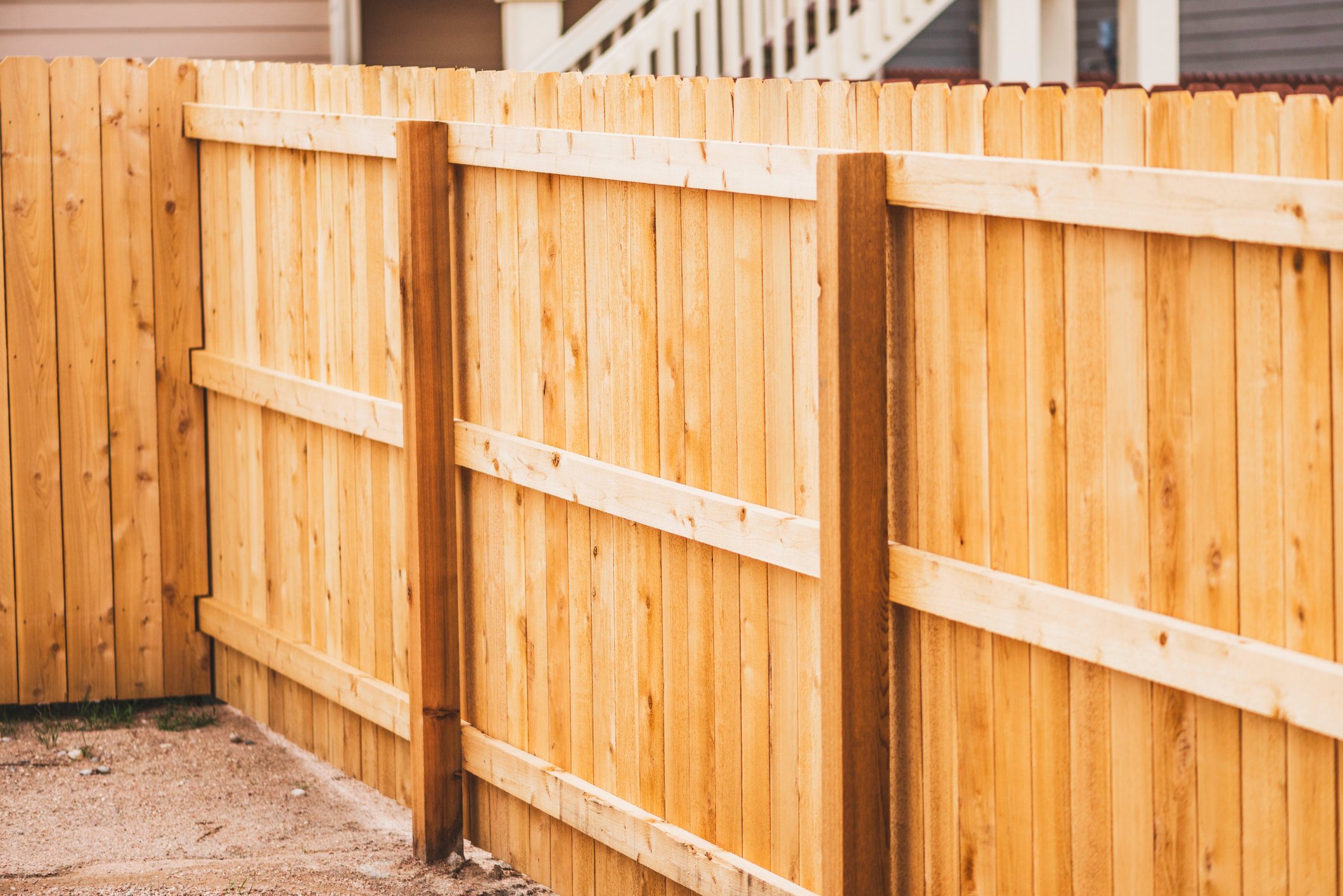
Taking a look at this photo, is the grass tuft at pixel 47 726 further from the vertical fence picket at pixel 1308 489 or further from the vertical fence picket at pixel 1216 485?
the vertical fence picket at pixel 1308 489

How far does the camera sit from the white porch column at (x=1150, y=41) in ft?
34.4

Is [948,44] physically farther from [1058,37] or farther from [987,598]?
[987,598]

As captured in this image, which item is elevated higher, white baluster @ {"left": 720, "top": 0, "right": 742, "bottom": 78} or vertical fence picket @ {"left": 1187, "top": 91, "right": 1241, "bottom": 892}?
white baluster @ {"left": 720, "top": 0, "right": 742, "bottom": 78}

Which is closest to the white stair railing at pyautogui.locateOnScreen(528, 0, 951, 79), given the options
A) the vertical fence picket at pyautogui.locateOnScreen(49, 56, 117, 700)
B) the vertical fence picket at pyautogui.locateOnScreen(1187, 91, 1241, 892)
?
the vertical fence picket at pyautogui.locateOnScreen(49, 56, 117, 700)

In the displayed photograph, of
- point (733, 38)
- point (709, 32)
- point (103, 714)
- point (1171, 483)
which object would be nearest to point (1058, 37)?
point (733, 38)

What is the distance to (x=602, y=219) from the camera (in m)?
4.00

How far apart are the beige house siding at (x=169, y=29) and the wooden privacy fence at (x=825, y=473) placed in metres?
4.36

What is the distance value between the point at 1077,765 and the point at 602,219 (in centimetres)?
181

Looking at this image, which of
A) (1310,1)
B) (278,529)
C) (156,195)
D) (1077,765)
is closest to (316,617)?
(278,529)

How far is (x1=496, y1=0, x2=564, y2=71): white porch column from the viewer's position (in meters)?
9.87

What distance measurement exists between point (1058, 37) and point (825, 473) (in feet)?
28.7

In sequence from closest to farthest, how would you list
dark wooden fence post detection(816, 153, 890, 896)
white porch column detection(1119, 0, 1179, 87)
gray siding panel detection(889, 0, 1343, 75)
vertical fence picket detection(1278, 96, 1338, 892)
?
vertical fence picket detection(1278, 96, 1338, 892), dark wooden fence post detection(816, 153, 890, 896), white porch column detection(1119, 0, 1179, 87), gray siding panel detection(889, 0, 1343, 75)

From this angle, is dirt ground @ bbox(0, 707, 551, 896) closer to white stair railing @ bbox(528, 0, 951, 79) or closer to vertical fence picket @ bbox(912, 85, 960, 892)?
vertical fence picket @ bbox(912, 85, 960, 892)

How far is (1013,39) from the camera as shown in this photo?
33.2 feet
